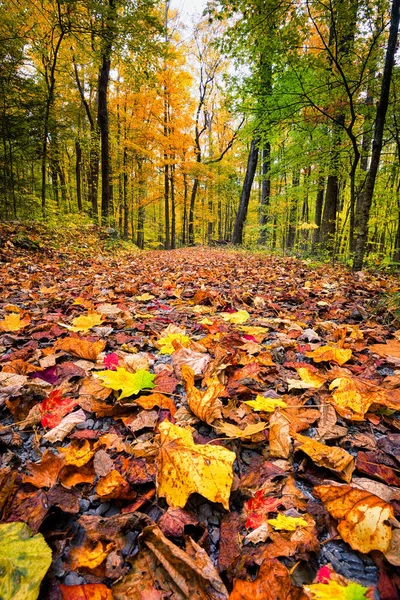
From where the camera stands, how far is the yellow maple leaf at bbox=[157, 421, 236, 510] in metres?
0.70

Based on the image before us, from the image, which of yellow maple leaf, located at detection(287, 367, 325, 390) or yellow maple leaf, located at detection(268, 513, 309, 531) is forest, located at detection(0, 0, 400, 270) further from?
yellow maple leaf, located at detection(268, 513, 309, 531)

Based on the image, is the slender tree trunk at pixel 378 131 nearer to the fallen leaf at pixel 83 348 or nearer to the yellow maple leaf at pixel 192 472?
the fallen leaf at pixel 83 348

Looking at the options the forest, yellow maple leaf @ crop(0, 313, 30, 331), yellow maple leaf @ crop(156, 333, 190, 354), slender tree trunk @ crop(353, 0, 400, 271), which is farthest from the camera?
the forest

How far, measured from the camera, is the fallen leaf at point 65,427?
3.17 feet

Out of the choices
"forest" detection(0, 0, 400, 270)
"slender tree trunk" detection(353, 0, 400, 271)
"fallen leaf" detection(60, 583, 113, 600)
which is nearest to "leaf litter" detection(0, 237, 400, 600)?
"fallen leaf" detection(60, 583, 113, 600)

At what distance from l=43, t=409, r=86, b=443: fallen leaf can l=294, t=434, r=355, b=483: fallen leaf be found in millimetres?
754

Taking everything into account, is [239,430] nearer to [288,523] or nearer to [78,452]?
[288,523]

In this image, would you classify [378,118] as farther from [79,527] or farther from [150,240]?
[150,240]

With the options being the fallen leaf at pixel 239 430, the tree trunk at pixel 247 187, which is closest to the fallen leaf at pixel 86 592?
the fallen leaf at pixel 239 430

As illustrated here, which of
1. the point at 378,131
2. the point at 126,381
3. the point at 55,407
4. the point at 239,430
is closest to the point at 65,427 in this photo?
the point at 55,407

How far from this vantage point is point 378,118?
13.3 ft

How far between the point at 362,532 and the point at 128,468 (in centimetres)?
59

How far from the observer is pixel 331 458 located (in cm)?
84

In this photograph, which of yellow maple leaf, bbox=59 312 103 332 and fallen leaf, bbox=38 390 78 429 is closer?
fallen leaf, bbox=38 390 78 429
